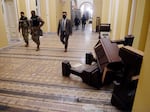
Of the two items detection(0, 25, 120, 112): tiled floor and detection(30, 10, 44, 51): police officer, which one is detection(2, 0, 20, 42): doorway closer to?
detection(30, 10, 44, 51): police officer

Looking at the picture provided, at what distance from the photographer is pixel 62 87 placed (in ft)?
9.75

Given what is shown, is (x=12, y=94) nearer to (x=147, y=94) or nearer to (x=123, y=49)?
(x=123, y=49)

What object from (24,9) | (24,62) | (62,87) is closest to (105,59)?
(62,87)

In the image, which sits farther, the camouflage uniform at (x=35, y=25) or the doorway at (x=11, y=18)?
the doorway at (x=11, y=18)

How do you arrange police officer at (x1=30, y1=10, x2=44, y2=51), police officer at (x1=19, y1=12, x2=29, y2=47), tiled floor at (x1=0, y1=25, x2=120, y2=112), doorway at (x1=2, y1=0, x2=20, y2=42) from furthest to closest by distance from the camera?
doorway at (x1=2, y1=0, x2=20, y2=42)
police officer at (x1=19, y1=12, x2=29, y2=47)
police officer at (x1=30, y1=10, x2=44, y2=51)
tiled floor at (x1=0, y1=25, x2=120, y2=112)

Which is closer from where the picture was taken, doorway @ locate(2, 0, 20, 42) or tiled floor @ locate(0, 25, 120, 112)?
tiled floor @ locate(0, 25, 120, 112)

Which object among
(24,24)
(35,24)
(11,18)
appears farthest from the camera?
(11,18)

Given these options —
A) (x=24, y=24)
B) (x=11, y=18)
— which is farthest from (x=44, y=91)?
(x=11, y=18)

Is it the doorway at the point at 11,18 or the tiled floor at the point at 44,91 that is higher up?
the doorway at the point at 11,18

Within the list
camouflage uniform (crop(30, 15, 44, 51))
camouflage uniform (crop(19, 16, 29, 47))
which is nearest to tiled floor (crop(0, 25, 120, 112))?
camouflage uniform (crop(30, 15, 44, 51))

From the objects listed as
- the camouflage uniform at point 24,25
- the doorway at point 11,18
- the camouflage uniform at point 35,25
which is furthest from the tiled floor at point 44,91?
the doorway at point 11,18

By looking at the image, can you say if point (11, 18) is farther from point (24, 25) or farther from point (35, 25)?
point (35, 25)

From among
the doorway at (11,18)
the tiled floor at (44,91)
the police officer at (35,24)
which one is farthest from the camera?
the doorway at (11,18)

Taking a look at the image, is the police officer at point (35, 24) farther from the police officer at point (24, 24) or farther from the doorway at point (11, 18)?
the doorway at point (11, 18)
